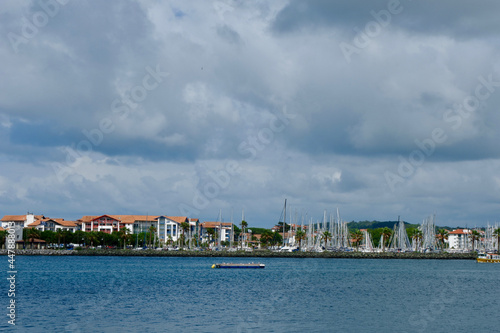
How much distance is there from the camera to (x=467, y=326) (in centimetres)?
4450

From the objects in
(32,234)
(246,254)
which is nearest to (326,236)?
(246,254)

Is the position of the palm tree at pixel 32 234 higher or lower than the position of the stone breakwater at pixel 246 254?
higher

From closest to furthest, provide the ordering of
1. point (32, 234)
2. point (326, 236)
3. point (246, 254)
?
1. point (246, 254)
2. point (326, 236)
3. point (32, 234)

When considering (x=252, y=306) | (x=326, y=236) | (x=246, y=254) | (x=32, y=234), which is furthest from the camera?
(x=32, y=234)

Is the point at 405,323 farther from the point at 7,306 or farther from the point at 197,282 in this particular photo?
the point at 197,282

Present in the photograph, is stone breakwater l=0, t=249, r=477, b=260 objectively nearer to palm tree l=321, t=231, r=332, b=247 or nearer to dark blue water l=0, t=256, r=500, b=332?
palm tree l=321, t=231, r=332, b=247

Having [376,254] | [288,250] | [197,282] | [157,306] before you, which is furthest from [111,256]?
[157,306]

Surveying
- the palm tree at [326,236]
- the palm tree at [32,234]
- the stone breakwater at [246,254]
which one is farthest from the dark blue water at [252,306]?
the palm tree at [32,234]

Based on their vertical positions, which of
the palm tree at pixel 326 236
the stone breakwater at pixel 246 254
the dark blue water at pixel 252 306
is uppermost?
the palm tree at pixel 326 236

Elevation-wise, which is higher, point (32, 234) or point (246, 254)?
point (32, 234)

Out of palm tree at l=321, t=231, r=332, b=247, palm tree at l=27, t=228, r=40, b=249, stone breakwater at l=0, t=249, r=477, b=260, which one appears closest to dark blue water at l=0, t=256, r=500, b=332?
stone breakwater at l=0, t=249, r=477, b=260

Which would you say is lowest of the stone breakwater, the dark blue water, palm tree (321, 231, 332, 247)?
the stone breakwater

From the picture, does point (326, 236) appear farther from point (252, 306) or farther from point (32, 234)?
point (252, 306)

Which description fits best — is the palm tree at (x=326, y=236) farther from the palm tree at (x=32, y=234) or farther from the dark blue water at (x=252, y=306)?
the palm tree at (x=32, y=234)
